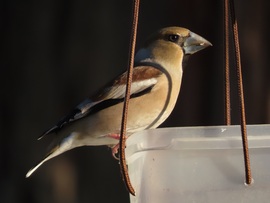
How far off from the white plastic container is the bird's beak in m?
0.72

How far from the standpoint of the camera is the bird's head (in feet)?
7.29

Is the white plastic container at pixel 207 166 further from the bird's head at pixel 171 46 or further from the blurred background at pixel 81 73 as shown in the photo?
the blurred background at pixel 81 73

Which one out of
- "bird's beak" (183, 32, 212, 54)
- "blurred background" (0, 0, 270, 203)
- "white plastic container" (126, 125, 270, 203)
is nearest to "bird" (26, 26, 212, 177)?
"bird's beak" (183, 32, 212, 54)

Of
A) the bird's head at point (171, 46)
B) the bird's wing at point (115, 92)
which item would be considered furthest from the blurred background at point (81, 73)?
the bird's wing at point (115, 92)

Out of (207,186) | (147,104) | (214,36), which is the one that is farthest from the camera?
(214,36)

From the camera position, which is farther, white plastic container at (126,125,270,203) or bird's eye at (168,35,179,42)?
bird's eye at (168,35,179,42)

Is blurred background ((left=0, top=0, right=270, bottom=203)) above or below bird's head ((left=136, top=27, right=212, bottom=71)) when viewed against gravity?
below

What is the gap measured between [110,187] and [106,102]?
3.25 ft

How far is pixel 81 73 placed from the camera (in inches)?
120

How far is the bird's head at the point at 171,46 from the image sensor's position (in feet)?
7.29

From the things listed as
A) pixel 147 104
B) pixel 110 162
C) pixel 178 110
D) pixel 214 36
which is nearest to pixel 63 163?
pixel 110 162

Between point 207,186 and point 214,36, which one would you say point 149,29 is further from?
point 207,186

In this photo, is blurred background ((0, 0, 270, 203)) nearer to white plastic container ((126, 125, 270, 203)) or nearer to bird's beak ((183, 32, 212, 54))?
Result: bird's beak ((183, 32, 212, 54))

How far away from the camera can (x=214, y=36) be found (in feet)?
9.86
